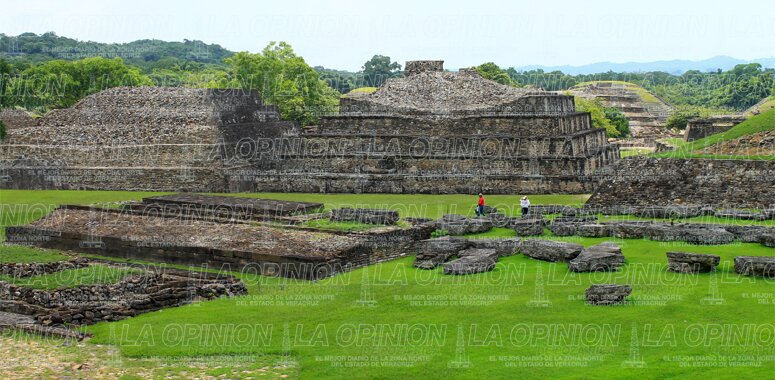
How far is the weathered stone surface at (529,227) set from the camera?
20.8 metres

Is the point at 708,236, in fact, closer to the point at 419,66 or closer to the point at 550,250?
the point at 550,250

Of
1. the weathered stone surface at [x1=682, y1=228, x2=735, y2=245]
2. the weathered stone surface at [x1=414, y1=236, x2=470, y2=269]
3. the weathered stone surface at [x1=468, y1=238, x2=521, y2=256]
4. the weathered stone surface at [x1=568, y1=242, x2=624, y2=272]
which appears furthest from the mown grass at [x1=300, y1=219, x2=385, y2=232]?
the weathered stone surface at [x1=682, y1=228, x2=735, y2=245]

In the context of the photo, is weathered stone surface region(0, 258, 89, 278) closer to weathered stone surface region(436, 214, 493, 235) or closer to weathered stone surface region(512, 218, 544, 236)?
weathered stone surface region(436, 214, 493, 235)

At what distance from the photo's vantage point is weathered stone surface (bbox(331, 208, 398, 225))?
22500mm

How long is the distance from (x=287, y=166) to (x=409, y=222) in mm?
14822

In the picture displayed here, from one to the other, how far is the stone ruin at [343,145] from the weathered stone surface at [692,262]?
1606cm

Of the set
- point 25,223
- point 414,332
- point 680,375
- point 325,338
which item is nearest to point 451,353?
point 414,332

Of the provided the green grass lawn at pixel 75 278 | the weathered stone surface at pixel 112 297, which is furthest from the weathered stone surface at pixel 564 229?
the green grass lawn at pixel 75 278

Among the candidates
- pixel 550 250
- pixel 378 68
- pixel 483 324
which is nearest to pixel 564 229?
pixel 550 250

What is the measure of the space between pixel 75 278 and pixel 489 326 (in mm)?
10233

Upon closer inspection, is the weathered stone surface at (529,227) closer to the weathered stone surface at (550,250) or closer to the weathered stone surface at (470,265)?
the weathered stone surface at (550,250)

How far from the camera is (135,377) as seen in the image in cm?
1164

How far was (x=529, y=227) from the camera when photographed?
68.5 ft

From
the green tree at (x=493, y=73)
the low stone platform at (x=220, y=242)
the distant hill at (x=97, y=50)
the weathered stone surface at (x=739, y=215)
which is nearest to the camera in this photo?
the low stone platform at (x=220, y=242)
